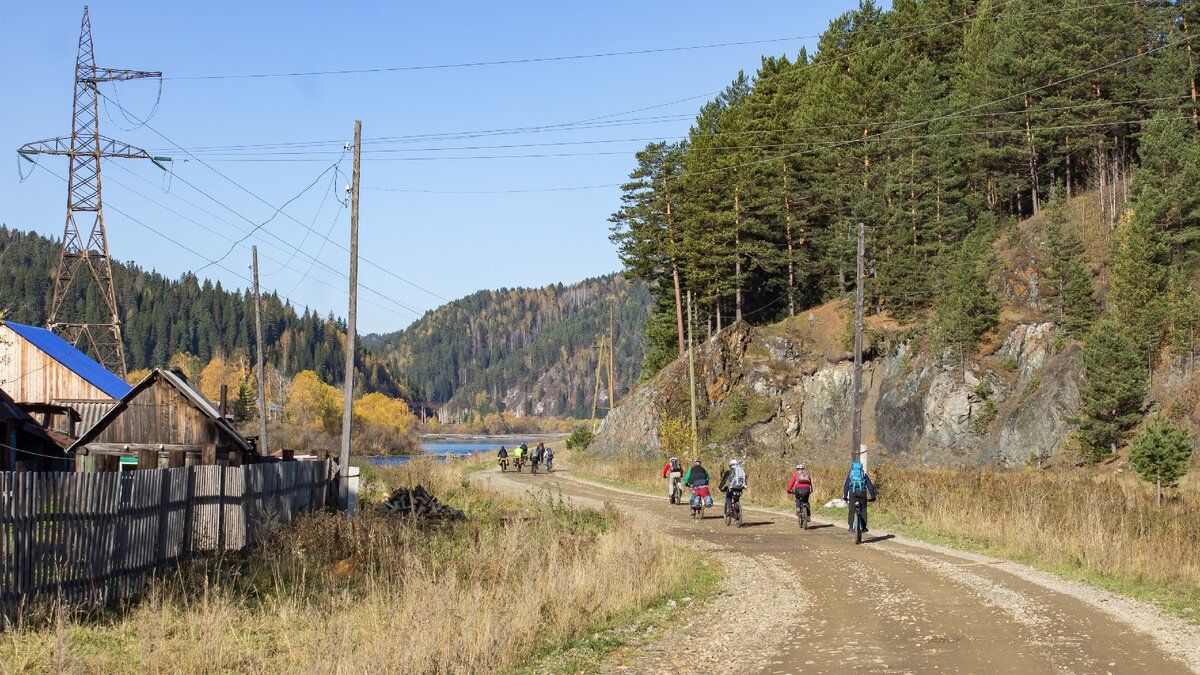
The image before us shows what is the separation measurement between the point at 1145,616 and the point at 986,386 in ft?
137

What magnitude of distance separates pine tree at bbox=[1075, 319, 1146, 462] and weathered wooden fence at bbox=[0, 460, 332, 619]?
35.0 metres

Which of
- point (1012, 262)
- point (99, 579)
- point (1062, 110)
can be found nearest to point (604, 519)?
point (99, 579)

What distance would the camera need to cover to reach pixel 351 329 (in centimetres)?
2573

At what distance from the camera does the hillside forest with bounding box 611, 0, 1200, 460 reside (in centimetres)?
4694

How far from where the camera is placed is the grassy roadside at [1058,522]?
595 inches

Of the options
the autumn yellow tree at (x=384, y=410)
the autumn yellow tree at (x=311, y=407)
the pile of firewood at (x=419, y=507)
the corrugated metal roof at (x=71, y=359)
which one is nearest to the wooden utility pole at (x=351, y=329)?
the pile of firewood at (x=419, y=507)

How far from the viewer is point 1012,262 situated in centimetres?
5606

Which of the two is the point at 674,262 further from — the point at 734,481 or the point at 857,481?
the point at 857,481

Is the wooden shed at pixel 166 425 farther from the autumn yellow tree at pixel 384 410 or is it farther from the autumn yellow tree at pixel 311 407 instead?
the autumn yellow tree at pixel 384 410

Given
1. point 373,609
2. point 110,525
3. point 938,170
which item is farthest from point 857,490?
point 938,170

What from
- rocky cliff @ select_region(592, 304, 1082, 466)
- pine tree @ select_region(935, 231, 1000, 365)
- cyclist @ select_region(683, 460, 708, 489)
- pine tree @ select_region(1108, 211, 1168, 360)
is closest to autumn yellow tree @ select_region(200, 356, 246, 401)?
rocky cliff @ select_region(592, 304, 1082, 466)

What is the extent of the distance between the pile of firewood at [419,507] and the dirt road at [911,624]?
7.94m

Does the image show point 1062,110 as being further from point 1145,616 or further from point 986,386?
point 1145,616

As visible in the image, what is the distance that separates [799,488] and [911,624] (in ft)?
41.4
